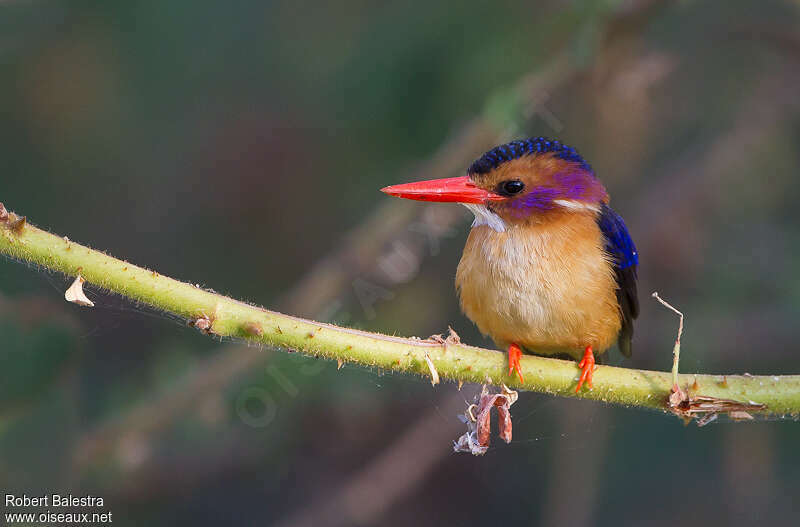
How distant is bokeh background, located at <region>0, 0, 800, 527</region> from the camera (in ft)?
11.1

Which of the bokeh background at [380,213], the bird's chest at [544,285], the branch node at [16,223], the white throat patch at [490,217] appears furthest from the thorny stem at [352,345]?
the bokeh background at [380,213]

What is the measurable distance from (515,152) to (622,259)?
44cm

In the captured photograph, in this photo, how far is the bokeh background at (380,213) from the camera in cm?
337

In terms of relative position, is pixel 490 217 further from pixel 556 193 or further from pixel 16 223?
pixel 16 223

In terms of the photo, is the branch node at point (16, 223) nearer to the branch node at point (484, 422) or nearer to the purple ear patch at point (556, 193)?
the branch node at point (484, 422)

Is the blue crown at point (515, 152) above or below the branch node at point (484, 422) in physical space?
above

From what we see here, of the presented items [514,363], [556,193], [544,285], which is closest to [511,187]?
[556,193]

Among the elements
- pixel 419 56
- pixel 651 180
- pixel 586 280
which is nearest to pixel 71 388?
pixel 586 280

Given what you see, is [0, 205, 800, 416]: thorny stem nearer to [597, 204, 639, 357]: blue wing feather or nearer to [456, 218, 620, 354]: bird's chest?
[456, 218, 620, 354]: bird's chest

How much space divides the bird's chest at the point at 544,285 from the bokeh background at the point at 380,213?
2.19ft

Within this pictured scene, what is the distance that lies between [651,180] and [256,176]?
5.81 ft

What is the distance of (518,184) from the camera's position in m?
2.50

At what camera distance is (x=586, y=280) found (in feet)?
8.09

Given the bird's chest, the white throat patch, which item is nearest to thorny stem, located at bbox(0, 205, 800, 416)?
the bird's chest
